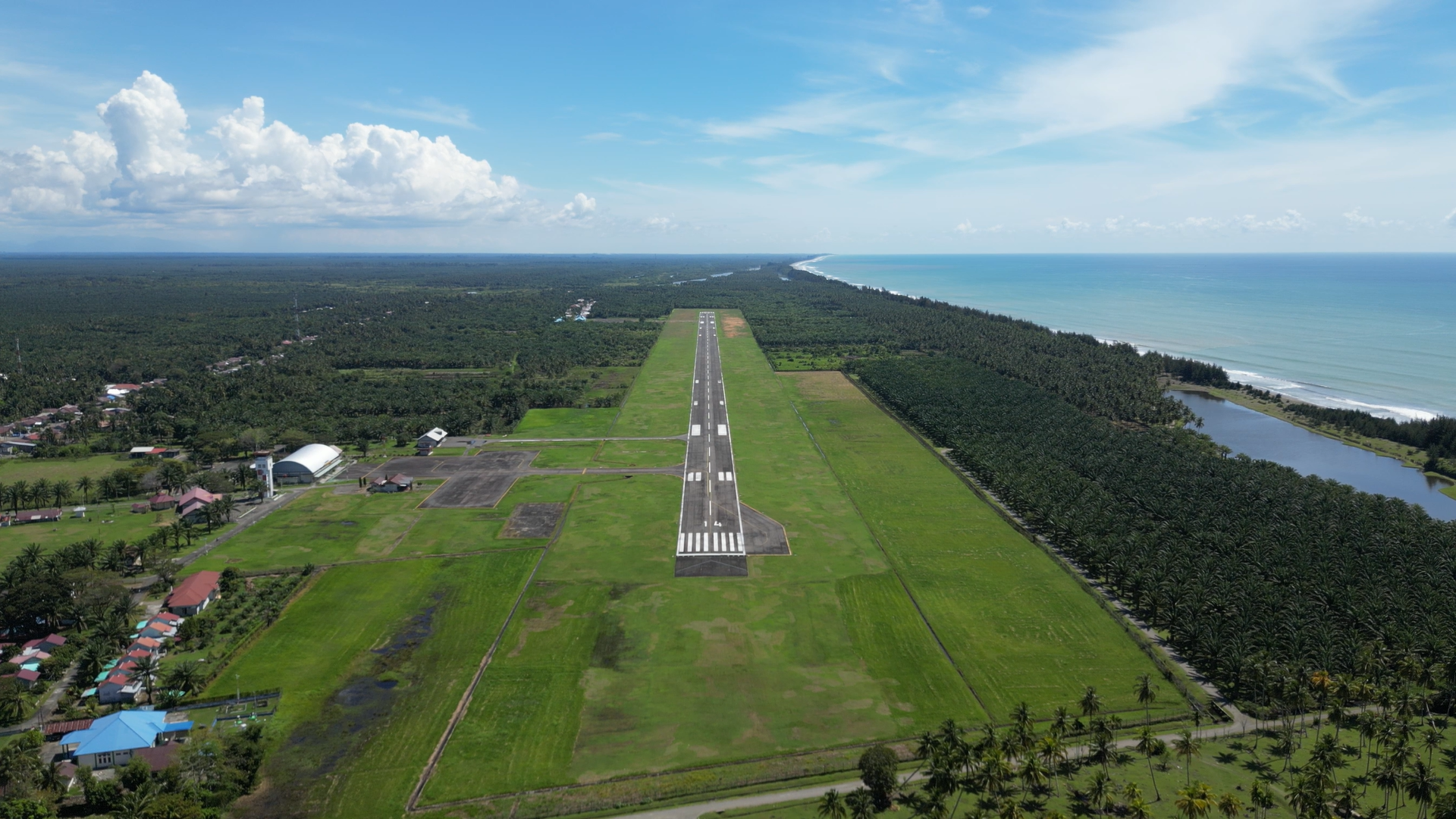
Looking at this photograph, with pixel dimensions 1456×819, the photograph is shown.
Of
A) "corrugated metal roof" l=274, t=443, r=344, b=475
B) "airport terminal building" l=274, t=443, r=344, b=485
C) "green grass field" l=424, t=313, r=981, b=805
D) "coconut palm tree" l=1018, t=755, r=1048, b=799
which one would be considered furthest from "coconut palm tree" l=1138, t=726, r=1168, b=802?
"corrugated metal roof" l=274, t=443, r=344, b=475

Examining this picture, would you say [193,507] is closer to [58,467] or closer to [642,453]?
[58,467]

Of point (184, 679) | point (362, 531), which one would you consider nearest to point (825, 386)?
point (362, 531)

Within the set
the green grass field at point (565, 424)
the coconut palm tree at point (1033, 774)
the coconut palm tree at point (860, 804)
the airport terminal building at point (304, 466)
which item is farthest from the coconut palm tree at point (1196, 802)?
the airport terminal building at point (304, 466)

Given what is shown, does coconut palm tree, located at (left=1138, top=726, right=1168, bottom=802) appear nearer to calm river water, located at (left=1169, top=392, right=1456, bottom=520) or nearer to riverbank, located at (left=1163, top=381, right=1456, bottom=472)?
calm river water, located at (left=1169, top=392, right=1456, bottom=520)

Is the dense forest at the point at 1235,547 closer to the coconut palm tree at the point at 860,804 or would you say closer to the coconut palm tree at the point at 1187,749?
the coconut palm tree at the point at 1187,749

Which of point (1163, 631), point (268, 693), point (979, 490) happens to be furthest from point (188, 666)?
point (979, 490)
